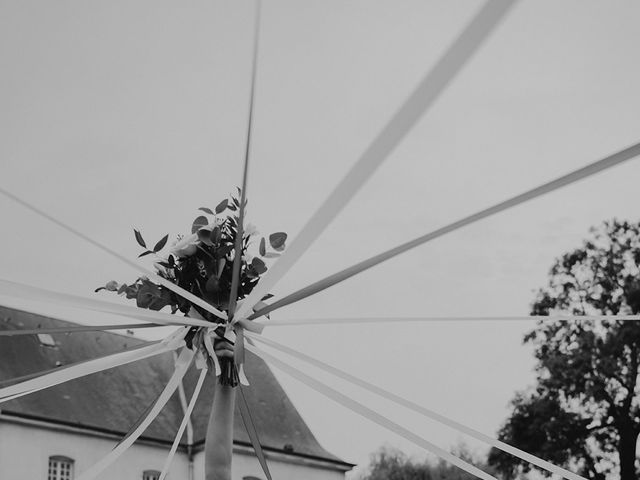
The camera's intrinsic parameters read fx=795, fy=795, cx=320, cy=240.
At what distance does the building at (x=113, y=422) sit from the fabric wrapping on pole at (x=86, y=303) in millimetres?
16786

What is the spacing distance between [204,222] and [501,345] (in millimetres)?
21809

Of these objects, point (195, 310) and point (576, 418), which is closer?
point (195, 310)

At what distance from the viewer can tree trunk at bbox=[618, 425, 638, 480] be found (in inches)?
871

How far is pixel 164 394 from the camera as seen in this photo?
150 inches

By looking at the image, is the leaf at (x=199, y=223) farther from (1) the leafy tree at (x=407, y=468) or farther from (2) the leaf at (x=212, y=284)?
(1) the leafy tree at (x=407, y=468)

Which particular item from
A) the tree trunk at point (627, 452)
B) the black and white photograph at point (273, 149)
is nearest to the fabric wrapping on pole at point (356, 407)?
the black and white photograph at point (273, 149)

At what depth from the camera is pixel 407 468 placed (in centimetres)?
3897

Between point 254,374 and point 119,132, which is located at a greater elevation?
point 119,132

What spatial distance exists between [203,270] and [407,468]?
1467 inches

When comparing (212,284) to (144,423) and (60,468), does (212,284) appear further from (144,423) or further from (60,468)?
(60,468)

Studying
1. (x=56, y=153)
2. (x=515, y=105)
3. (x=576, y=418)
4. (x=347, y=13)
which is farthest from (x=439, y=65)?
(x=576, y=418)

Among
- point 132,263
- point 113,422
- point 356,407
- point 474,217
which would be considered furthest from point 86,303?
point 113,422

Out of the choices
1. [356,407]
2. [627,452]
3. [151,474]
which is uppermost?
[356,407]

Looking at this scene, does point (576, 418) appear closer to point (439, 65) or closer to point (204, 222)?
point (204, 222)
